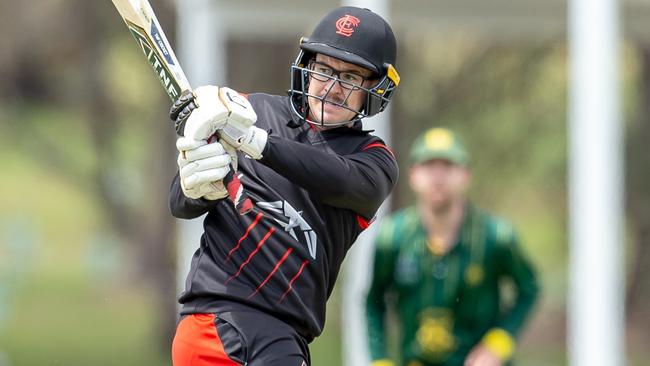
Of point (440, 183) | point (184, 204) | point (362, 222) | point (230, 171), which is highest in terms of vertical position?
point (230, 171)

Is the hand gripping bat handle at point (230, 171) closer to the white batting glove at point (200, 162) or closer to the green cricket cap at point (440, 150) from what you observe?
the white batting glove at point (200, 162)

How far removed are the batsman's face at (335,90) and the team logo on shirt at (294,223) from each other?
319 millimetres

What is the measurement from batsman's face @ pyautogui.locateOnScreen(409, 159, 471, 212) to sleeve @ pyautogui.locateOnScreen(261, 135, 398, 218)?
2522 millimetres

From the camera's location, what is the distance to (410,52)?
1953 cm

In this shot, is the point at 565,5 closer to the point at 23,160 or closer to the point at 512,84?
the point at 512,84

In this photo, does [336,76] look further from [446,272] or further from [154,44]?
[446,272]

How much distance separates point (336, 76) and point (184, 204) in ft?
2.17

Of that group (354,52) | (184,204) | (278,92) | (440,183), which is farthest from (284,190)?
(278,92)

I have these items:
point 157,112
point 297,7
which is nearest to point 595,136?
point 297,7

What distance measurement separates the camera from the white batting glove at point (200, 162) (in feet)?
13.4

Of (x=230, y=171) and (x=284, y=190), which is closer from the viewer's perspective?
(x=230, y=171)

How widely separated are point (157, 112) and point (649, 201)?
7.58 m

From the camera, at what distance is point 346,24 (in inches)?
178

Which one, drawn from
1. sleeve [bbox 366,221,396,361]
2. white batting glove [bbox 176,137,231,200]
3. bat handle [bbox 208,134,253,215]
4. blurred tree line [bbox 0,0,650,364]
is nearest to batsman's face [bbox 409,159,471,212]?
sleeve [bbox 366,221,396,361]
